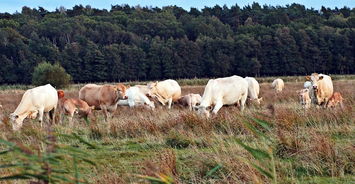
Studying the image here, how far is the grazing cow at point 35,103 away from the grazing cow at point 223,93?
Result: 510 cm

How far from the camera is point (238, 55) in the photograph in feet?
302

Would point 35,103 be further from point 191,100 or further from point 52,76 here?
point 52,76

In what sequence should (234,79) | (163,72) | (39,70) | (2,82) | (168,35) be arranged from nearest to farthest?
1. (234,79)
2. (39,70)
3. (2,82)
4. (163,72)
5. (168,35)

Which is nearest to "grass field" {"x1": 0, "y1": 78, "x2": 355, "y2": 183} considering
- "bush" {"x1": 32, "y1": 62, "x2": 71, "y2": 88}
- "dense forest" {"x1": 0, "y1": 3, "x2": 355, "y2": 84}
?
"bush" {"x1": 32, "y1": 62, "x2": 71, "y2": 88}

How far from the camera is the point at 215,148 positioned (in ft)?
24.2

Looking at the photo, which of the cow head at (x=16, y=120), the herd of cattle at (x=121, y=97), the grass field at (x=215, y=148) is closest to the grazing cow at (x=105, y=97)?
the herd of cattle at (x=121, y=97)

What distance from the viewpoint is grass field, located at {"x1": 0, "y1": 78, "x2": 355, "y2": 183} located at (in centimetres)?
588

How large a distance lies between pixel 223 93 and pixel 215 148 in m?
9.38

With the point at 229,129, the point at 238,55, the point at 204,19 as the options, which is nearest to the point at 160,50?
the point at 238,55

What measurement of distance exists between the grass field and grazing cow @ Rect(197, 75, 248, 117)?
420 cm

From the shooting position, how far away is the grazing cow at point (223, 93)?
53.3 feet

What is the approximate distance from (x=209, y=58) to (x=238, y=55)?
17.2 ft

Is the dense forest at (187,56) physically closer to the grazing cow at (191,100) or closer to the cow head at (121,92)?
the grazing cow at (191,100)

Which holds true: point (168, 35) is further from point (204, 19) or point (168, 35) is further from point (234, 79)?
point (234, 79)
